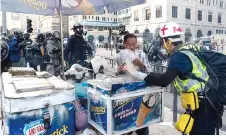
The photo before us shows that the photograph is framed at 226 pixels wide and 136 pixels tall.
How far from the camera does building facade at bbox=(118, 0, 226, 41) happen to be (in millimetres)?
48031

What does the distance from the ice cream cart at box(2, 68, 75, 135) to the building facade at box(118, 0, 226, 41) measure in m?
44.3

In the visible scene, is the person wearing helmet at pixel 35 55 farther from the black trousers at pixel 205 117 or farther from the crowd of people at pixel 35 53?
the black trousers at pixel 205 117

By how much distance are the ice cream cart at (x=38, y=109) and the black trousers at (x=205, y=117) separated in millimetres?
1245

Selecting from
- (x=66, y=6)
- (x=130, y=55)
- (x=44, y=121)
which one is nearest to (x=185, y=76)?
→ (x=44, y=121)

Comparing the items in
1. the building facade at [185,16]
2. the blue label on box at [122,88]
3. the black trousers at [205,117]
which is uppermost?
the building facade at [185,16]

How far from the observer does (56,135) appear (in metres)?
1.75

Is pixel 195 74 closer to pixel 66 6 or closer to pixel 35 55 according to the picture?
pixel 66 6

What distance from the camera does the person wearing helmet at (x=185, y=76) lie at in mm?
2242

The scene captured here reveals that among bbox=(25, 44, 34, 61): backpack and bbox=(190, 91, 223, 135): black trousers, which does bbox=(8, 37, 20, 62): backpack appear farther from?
bbox=(190, 91, 223, 135): black trousers

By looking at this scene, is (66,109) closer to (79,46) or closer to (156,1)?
(79,46)

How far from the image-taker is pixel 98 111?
79.7 inches

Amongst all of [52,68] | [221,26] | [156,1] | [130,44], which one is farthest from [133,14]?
[130,44]

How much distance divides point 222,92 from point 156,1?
49474mm

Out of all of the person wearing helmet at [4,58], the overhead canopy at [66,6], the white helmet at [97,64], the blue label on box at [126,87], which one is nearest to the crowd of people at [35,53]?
the person wearing helmet at [4,58]
